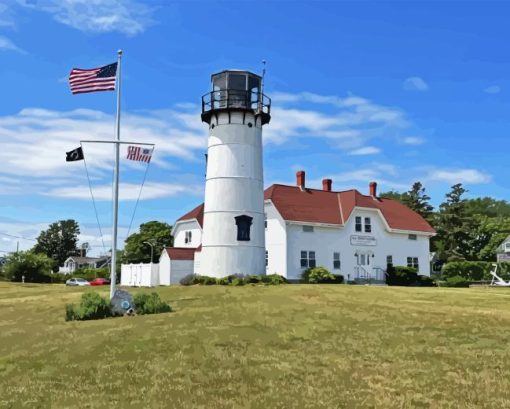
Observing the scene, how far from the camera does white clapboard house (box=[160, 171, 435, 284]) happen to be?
4175 cm

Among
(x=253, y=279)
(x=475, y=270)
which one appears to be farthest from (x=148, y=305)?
(x=475, y=270)

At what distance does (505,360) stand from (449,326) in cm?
440

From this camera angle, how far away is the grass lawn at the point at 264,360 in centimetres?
818

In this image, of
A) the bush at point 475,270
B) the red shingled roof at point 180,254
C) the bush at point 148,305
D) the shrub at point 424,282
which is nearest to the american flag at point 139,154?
the bush at point 148,305

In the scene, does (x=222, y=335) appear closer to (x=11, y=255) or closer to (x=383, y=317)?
(x=383, y=317)

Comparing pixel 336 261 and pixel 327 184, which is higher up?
pixel 327 184

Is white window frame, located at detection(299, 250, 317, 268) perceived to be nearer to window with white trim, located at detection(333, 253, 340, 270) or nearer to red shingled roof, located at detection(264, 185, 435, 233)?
window with white trim, located at detection(333, 253, 340, 270)

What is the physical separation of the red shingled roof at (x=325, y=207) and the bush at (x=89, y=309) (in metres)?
23.2

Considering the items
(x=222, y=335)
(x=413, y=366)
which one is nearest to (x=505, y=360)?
(x=413, y=366)

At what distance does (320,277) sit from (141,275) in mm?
13934

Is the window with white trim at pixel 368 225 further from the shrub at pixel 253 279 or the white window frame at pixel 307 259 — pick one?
the shrub at pixel 253 279

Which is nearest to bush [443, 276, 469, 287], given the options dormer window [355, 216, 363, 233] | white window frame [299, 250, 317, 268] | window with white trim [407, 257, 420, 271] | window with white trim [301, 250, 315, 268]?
window with white trim [407, 257, 420, 271]

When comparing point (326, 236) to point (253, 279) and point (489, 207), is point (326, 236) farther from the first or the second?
point (489, 207)

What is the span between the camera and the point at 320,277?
3994 cm
